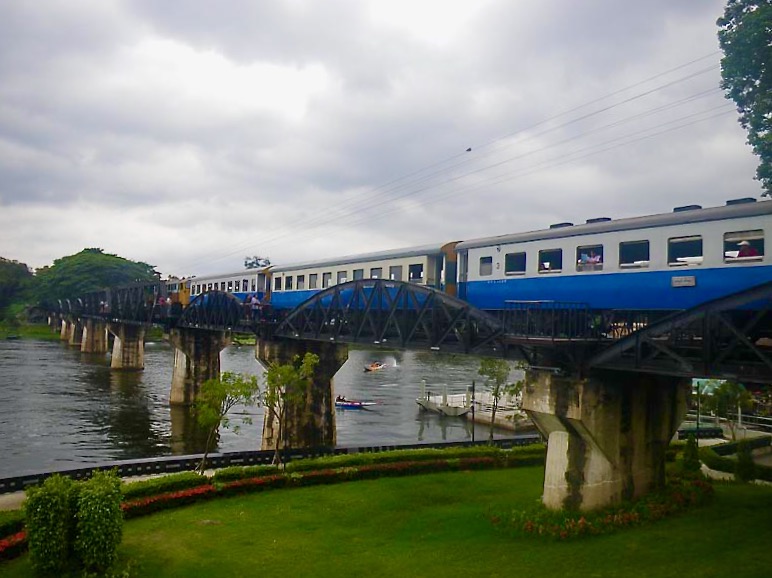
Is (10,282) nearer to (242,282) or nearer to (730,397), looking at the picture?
(242,282)

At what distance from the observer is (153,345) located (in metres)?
134

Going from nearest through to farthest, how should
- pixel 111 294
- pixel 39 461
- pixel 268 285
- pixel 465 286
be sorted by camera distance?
pixel 465 286
pixel 39 461
pixel 268 285
pixel 111 294

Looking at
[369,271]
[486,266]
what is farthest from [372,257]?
[486,266]

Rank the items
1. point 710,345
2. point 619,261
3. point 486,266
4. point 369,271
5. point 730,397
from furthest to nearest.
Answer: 1. point 730,397
2. point 369,271
3. point 486,266
4. point 619,261
5. point 710,345

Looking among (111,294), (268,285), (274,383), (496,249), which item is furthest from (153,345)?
(496,249)

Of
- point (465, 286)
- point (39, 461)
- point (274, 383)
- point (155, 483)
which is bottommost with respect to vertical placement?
point (39, 461)

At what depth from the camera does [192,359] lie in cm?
6009

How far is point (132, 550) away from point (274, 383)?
1223 centimetres

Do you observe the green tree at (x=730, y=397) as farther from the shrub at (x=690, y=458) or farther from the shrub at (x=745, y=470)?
the shrub at (x=690, y=458)

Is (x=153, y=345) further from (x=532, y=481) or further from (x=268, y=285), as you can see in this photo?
(x=532, y=481)

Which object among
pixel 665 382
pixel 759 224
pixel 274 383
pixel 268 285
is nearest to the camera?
pixel 759 224

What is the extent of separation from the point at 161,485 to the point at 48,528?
25.8 feet

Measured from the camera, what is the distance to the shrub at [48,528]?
15820mm

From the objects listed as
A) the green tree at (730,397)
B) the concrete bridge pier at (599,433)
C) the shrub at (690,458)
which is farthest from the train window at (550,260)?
the green tree at (730,397)
